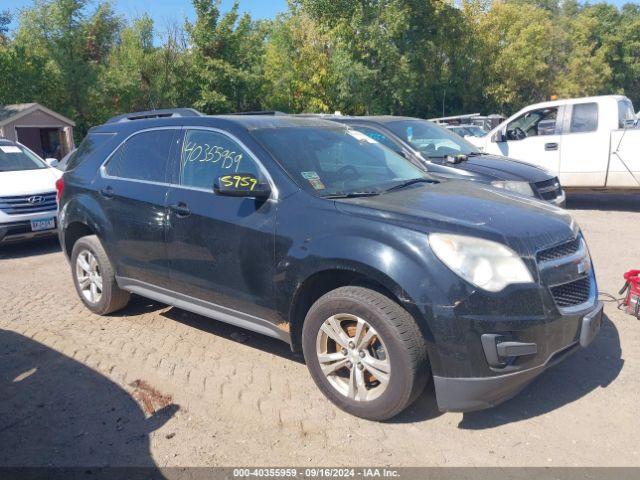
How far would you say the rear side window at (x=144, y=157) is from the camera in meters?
4.74

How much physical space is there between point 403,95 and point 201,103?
10.3 metres

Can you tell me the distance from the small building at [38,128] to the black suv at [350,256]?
14.5 metres

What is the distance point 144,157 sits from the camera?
4938 mm

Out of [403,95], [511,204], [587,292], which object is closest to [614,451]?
[587,292]

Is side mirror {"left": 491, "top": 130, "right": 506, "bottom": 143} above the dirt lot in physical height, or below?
above

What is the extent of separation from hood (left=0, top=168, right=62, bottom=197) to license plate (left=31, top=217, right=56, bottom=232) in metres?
0.43

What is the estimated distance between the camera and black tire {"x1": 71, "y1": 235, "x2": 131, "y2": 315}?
5.25m

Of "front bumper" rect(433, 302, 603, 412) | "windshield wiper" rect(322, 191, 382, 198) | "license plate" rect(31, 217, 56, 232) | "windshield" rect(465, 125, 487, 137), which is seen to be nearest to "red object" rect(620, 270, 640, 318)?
"front bumper" rect(433, 302, 603, 412)

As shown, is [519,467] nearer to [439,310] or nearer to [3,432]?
[439,310]

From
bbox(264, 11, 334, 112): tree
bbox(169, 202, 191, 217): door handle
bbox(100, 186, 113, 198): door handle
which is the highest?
bbox(264, 11, 334, 112): tree

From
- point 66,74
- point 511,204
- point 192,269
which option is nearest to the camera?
point 511,204

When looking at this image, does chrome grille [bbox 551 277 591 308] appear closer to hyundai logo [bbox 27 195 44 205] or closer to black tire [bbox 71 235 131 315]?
black tire [bbox 71 235 131 315]

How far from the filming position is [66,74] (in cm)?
2330

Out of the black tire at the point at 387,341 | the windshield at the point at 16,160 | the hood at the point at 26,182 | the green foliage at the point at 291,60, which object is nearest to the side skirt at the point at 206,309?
the black tire at the point at 387,341
